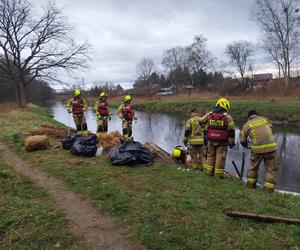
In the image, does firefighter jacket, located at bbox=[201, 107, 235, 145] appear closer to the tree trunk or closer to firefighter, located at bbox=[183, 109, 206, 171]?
firefighter, located at bbox=[183, 109, 206, 171]

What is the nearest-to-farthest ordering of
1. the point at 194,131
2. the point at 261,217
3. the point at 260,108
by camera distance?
the point at 261,217, the point at 194,131, the point at 260,108

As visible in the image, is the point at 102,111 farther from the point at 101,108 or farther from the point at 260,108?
the point at 260,108

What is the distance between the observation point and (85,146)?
26.8ft

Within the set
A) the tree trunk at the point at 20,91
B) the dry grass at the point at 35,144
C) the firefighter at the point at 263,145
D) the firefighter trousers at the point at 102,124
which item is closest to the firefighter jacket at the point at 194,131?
the firefighter at the point at 263,145

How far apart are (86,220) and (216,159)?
3449 mm

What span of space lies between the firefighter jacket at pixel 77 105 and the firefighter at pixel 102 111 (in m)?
0.50

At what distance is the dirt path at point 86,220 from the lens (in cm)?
367

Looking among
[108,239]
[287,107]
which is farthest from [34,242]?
[287,107]

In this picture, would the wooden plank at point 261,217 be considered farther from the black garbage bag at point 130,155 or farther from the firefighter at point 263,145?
the black garbage bag at point 130,155

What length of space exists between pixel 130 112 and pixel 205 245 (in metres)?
7.35

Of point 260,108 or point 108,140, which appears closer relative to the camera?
point 108,140

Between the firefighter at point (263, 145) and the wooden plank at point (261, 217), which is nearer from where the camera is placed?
the wooden plank at point (261, 217)

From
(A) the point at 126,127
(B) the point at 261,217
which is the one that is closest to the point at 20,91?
(A) the point at 126,127

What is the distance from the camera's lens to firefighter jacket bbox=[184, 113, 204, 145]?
7273mm
